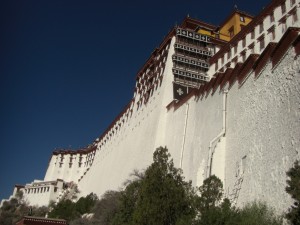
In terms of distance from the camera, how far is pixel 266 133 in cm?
1156

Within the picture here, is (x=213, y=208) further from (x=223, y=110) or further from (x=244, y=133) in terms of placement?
(x=223, y=110)

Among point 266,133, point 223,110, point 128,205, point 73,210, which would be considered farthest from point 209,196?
point 73,210

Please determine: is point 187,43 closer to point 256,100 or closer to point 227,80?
point 227,80

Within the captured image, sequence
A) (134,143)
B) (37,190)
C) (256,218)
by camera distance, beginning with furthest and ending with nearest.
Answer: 1. (37,190)
2. (134,143)
3. (256,218)

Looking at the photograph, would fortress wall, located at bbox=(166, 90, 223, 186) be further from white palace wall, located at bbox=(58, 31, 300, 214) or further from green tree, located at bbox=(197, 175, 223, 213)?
green tree, located at bbox=(197, 175, 223, 213)

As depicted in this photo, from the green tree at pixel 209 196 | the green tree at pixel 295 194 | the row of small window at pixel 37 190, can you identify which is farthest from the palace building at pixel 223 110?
→ the row of small window at pixel 37 190

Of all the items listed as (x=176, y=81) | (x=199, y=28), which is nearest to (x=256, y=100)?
(x=176, y=81)

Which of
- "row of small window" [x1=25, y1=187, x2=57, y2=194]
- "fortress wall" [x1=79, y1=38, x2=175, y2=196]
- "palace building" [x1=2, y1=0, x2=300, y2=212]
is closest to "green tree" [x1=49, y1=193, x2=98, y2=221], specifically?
"fortress wall" [x1=79, y1=38, x2=175, y2=196]

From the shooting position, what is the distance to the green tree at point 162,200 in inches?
400

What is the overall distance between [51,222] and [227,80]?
13.8m

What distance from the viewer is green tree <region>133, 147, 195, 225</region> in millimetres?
10156

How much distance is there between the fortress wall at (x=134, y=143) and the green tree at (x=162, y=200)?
Result: 13.2 metres

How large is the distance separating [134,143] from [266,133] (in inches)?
737

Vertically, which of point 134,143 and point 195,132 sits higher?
point 134,143
